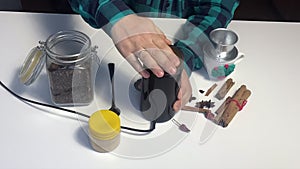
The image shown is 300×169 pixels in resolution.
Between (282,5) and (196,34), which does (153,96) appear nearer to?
(196,34)

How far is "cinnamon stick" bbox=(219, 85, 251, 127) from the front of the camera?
861 millimetres

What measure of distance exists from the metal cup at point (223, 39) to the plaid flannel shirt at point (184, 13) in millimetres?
40

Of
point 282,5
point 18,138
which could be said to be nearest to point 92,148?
point 18,138

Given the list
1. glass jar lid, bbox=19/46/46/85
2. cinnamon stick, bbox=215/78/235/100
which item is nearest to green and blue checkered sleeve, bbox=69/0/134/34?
glass jar lid, bbox=19/46/46/85

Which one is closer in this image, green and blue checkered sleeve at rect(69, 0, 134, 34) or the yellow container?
the yellow container

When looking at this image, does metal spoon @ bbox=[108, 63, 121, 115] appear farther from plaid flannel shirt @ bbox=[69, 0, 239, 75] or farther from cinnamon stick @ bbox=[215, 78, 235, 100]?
cinnamon stick @ bbox=[215, 78, 235, 100]

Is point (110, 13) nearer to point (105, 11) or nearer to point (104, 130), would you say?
point (105, 11)

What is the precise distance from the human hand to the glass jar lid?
290mm

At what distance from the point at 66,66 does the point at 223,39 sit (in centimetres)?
35

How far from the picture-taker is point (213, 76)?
94cm

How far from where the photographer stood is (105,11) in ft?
2.95

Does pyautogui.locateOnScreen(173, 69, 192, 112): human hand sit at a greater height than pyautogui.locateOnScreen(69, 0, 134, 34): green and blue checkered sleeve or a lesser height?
lesser

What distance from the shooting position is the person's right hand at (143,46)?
78cm

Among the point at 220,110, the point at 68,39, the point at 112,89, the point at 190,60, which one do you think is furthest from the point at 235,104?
the point at 68,39
